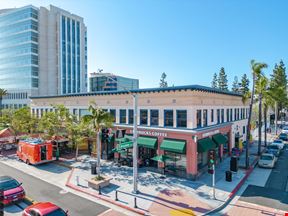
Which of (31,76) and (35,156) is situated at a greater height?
(31,76)

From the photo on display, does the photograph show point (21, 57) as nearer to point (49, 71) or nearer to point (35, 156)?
point (49, 71)

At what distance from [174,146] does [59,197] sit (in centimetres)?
1126

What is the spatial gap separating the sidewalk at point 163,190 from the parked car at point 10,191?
4417 mm

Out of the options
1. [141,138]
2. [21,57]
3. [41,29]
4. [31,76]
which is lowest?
[141,138]

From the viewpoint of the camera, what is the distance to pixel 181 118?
2208 centimetres

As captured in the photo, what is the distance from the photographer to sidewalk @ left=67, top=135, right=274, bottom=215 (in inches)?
608

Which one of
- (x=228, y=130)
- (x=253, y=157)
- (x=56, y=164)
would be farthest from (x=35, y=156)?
(x=253, y=157)

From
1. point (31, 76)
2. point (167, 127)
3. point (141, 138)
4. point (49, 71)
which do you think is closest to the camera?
point (167, 127)

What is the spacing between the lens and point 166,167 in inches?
904

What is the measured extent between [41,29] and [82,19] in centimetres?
2299

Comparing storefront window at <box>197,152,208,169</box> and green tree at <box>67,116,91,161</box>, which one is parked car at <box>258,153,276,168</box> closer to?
storefront window at <box>197,152,208,169</box>

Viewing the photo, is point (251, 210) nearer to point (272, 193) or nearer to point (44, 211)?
point (272, 193)

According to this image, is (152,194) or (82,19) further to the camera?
(82,19)

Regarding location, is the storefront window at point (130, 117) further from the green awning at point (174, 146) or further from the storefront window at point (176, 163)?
the storefront window at point (176, 163)
